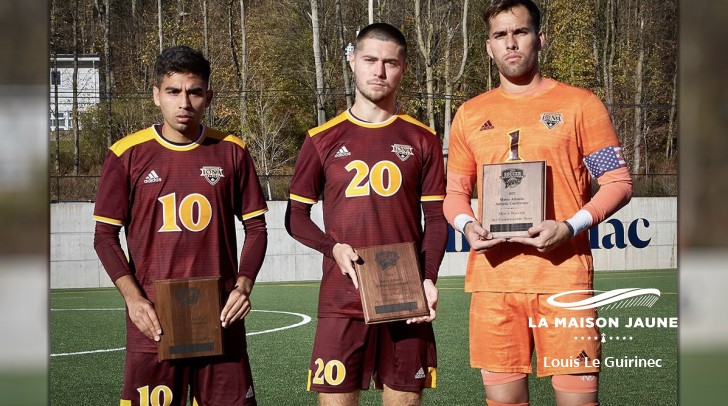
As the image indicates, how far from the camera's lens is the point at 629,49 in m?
8.23

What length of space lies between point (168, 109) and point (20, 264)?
257 centimetres

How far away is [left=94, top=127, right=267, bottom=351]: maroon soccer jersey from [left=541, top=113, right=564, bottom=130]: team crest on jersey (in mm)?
1207

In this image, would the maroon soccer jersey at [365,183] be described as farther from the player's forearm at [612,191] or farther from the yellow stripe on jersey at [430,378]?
the player's forearm at [612,191]

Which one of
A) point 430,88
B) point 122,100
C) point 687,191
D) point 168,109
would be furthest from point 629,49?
point 168,109

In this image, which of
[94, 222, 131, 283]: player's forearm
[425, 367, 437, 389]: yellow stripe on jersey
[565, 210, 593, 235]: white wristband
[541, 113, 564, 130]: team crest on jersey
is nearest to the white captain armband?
[565, 210, 593, 235]: white wristband

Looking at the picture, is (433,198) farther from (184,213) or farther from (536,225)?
(184,213)

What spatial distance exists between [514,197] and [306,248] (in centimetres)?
633

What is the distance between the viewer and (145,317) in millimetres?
3168

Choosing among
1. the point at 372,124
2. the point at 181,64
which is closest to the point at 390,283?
the point at 372,124

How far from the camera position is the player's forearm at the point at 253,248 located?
3.33 m

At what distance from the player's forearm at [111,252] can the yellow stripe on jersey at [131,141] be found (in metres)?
0.28

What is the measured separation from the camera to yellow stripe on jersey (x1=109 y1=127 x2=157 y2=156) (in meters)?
3.32

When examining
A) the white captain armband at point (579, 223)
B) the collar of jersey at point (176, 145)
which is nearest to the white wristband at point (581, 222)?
the white captain armband at point (579, 223)

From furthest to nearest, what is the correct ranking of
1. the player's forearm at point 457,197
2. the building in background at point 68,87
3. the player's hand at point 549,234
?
the building in background at point 68,87, the player's forearm at point 457,197, the player's hand at point 549,234
